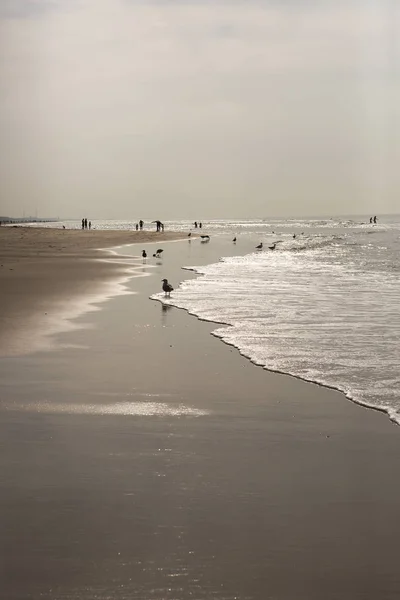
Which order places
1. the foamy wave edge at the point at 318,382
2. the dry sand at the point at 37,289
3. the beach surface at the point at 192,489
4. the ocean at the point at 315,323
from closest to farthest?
the beach surface at the point at 192,489 < the foamy wave edge at the point at 318,382 < the ocean at the point at 315,323 < the dry sand at the point at 37,289

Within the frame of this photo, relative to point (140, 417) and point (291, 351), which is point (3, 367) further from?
point (291, 351)

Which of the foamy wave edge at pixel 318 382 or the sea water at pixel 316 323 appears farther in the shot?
the sea water at pixel 316 323

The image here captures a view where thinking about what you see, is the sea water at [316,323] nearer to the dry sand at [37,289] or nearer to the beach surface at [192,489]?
the beach surface at [192,489]

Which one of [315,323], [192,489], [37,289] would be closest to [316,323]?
[315,323]

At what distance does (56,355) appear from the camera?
38.9 feet

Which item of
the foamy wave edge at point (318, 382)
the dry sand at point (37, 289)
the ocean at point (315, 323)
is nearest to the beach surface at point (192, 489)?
the foamy wave edge at point (318, 382)

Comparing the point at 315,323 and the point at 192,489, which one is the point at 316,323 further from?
the point at 192,489

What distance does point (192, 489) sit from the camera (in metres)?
5.88

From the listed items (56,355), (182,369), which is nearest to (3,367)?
(56,355)

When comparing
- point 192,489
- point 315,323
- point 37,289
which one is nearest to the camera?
point 192,489

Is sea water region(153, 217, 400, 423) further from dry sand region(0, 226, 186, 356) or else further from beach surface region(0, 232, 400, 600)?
dry sand region(0, 226, 186, 356)

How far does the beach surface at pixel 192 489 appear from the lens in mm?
4488

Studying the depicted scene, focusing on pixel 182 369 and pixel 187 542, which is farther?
pixel 182 369

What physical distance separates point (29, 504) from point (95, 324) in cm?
1012
